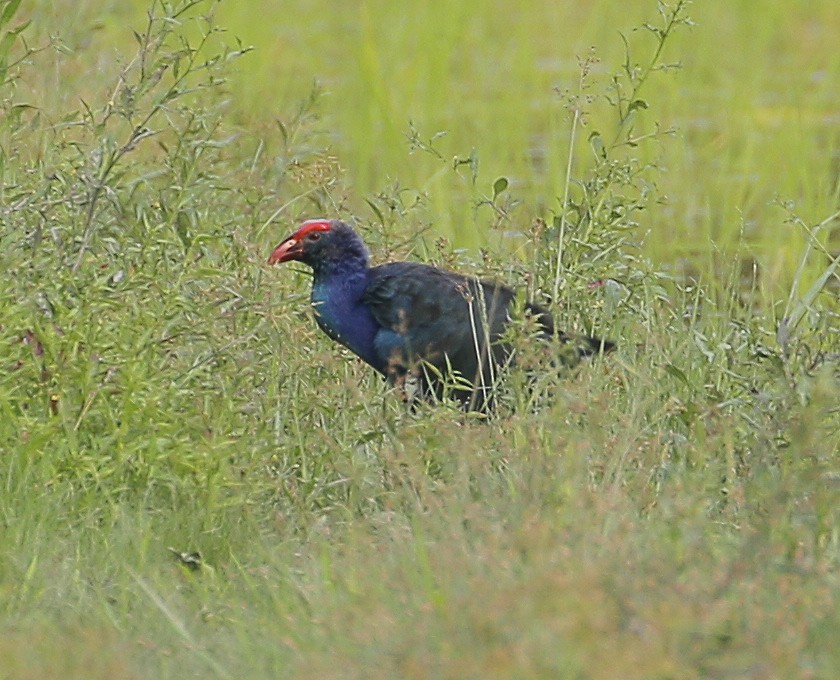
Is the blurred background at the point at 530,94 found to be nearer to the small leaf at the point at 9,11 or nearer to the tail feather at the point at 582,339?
the tail feather at the point at 582,339

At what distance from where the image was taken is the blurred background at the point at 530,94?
7016 mm

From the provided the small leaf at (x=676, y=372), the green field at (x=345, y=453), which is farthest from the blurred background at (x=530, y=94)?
the small leaf at (x=676, y=372)

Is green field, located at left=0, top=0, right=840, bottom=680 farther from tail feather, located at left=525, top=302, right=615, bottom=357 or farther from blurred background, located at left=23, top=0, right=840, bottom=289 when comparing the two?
blurred background, located at left=23, top=0, right=840, bottom=289

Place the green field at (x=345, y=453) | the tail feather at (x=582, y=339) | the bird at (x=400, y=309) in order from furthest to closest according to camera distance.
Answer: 1. the bird at (x=400, y=309)
2. the tail feather at (x=582, y=339)
3. the green field at (x=345, y=453)

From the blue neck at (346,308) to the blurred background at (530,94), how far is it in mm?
923

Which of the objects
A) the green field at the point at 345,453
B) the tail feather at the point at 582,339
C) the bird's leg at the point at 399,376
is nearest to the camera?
the green field at the point at 345,453

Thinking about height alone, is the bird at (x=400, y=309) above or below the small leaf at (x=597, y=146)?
below

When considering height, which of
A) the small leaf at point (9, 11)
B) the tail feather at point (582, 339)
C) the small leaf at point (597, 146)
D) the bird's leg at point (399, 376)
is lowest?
the bird's leg at point (399, 376)

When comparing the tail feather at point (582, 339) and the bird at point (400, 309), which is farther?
the bird at point (400, 309)

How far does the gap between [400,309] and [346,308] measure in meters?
0.17

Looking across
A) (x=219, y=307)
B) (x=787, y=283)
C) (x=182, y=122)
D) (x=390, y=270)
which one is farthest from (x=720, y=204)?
(x=219, y=307)

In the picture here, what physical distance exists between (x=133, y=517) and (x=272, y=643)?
102cm

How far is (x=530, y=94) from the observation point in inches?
353

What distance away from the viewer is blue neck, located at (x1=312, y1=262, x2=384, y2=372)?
4977mm
